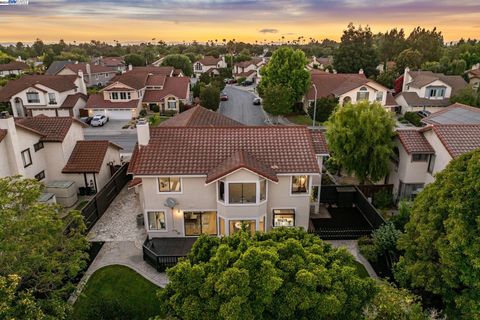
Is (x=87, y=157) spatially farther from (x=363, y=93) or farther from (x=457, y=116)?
(x=363, y=93)

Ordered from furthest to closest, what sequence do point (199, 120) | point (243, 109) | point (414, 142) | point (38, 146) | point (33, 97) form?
point (243, 109) < point (33, 97) < point (199, 120) < point (38, 146) < point (414, 142)

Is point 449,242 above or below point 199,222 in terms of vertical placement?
above

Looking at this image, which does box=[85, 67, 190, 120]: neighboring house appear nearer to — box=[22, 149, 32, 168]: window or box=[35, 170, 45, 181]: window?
box=[35, 170, 45, 181]: window

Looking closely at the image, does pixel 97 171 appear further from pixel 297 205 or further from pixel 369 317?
pixel 369 317

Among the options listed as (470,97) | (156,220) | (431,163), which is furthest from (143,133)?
(470,97)

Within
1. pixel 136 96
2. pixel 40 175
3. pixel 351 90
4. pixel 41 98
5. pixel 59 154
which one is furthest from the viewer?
pixel 136 96

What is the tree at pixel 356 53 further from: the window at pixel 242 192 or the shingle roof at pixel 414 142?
the window at pixel 242 192

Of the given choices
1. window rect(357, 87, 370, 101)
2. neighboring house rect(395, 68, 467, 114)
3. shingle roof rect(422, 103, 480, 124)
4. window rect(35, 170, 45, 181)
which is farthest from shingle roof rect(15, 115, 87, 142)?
neighboring house rect(395, 68, 467, 114)
